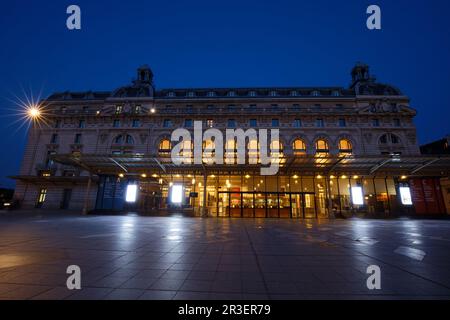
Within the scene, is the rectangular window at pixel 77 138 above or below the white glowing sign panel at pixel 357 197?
above

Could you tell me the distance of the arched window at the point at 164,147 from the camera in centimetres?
3366

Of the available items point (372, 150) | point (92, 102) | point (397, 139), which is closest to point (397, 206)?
point (372, 150)

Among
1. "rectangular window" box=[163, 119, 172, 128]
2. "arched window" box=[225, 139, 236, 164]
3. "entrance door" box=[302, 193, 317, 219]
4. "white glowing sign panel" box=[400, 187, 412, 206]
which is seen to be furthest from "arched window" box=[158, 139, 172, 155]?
"white glowing sign panel" box=[400, 187, 412, 206]

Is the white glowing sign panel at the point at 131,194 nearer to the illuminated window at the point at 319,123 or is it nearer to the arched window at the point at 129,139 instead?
the arched window at the point at 129,139

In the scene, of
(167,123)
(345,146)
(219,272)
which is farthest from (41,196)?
(345,146)

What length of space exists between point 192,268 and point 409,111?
44059mm

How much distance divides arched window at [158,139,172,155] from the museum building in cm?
32

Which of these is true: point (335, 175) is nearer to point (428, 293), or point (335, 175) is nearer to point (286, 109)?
point (286, 109)

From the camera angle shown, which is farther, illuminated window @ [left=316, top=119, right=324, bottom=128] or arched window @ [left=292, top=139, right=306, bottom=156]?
illuminated window @ [left=316, top=119, right=324, bottom=128]

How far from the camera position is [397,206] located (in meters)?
27.6

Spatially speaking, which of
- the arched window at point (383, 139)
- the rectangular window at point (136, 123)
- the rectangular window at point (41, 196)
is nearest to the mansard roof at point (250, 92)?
the rectangular window at point (136, 123)

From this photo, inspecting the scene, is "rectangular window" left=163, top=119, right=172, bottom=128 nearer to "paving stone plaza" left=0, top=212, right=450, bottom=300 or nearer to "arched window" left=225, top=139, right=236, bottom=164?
"arched window" left=225, top=139, right=236, bottom=164

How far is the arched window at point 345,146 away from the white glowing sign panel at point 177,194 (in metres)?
25.9

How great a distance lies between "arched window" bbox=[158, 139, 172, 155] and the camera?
1325 inches
